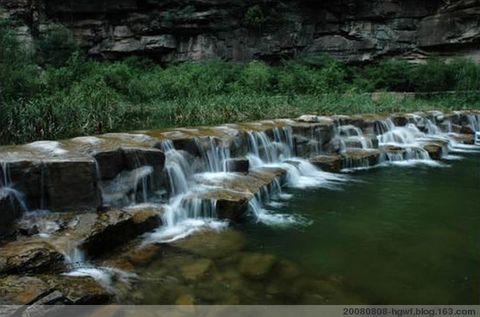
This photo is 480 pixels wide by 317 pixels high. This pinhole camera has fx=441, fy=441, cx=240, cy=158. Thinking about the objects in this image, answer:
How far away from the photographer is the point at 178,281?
4398 millimetres

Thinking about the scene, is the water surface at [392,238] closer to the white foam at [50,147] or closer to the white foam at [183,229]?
the white foam at [183,229]

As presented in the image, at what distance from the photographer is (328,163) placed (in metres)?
9.66

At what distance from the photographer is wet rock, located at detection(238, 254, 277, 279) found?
4594mm

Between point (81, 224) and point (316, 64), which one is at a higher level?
point (316, 64)

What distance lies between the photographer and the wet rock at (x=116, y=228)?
16.3ft

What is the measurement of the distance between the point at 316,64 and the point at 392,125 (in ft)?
38.5

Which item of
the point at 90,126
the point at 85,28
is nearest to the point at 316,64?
the point at 85,28

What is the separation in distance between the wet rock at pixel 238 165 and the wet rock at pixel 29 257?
4.02m

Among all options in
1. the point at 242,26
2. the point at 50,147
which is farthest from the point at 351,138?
the point at 242,26

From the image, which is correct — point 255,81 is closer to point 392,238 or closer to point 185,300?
point 392,238

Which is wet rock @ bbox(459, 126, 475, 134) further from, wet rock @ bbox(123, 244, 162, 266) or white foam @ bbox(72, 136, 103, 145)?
wet rock @ bbox(123, 244, 162, 266)

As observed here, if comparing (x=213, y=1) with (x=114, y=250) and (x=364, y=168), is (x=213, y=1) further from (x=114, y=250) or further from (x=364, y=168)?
(x=114, y=250)

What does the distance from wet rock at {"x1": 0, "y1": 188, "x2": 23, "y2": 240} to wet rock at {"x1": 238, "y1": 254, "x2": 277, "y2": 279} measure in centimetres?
263

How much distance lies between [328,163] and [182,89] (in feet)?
27.8
